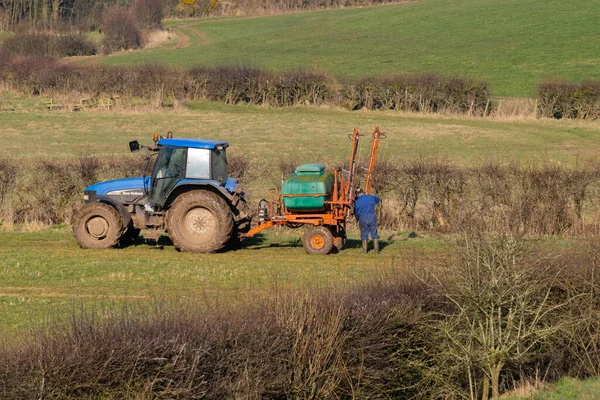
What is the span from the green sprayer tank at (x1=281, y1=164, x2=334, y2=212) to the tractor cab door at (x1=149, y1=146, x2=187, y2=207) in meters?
2.13

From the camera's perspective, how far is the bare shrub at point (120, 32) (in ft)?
260

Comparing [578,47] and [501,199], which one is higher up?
[578,47]

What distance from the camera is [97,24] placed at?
93.1 metres

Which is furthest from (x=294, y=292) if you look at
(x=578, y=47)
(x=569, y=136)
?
(x=578, y=47)

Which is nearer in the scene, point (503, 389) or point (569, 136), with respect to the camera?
point (503, 389)

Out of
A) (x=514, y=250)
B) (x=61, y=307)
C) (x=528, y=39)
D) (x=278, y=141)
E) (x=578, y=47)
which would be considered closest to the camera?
(x=514, y=250)

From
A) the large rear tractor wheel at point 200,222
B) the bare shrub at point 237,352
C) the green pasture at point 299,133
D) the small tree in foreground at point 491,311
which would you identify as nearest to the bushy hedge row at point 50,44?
the green pasture at point 299,133

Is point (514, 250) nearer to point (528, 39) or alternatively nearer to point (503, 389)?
point (503, 389)

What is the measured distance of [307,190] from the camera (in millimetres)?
17875

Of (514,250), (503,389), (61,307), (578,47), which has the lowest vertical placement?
(503,389)

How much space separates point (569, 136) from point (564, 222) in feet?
74.9

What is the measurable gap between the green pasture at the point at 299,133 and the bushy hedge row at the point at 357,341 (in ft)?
65.8

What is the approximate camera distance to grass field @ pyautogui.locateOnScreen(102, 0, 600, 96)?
200 ft

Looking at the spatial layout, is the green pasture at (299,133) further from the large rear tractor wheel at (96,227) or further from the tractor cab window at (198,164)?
the large rear tractor wheel at (96,227)
